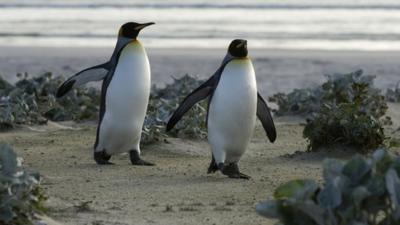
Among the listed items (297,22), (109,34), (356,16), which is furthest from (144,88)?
(356,16)

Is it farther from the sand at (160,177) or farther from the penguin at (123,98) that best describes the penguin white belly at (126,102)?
the sand at (160,177)

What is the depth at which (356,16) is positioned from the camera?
86.0 feet

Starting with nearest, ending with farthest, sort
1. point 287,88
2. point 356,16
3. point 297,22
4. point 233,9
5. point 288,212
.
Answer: point 288,212 < point 287,88 < point 297,22 < point 356,16 < point 233,9

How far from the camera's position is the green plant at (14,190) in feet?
17.5

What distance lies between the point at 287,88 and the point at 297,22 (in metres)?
10.1

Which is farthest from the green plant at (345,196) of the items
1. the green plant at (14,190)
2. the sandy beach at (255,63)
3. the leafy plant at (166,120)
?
the sandy beach at (255,63)

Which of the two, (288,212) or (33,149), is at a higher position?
(288,212)

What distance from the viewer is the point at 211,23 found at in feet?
79.3

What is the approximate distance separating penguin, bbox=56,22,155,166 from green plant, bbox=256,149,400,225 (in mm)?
3869

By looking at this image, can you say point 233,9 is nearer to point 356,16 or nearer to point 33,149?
point 356,16

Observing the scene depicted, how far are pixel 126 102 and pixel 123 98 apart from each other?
0.04m

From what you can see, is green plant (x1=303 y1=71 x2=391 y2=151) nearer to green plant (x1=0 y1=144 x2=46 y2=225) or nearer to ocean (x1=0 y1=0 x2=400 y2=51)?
green plant (x1=0 y1=144 x2=46 y2=225)

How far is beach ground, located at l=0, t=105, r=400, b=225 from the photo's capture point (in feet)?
20.9

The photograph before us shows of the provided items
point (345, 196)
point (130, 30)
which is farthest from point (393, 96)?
point (345, 196)
